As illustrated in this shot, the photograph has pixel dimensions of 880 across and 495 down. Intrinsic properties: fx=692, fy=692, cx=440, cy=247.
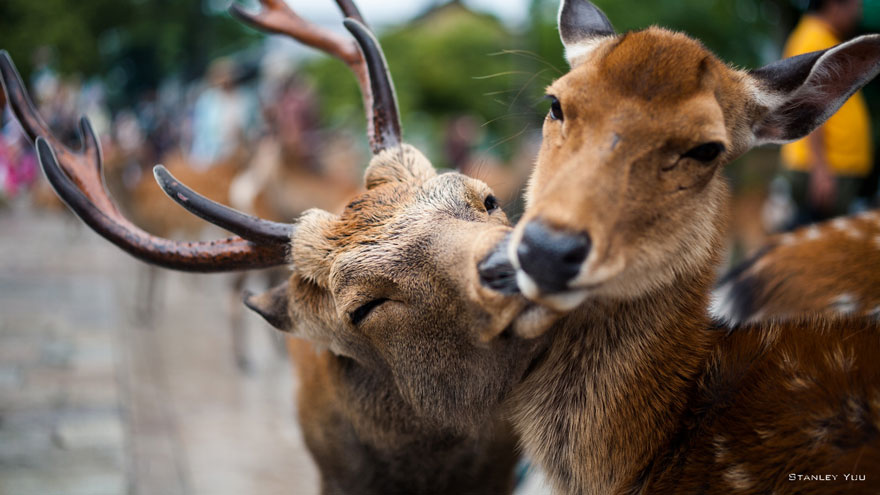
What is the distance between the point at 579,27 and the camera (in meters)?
2.30

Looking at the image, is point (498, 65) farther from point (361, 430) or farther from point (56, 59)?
point (361, 430)

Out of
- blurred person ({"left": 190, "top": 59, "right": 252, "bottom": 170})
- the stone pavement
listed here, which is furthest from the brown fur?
blurred person ({"left": 190, "top": 59, "right": 252, "bottom": 170})

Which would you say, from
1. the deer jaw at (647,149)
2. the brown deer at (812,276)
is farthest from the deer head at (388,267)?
the brown deer at (812,276)

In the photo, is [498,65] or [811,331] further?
[498,65]

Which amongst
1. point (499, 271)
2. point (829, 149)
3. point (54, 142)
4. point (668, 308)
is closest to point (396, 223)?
point (499, 271)

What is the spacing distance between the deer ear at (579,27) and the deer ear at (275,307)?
4.11ft

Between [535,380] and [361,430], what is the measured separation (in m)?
0.83

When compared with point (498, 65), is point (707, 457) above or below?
above

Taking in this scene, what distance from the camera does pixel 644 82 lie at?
68.7 inches

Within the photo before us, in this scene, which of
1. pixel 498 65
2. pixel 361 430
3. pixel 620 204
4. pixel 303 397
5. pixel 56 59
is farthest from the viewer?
pixel 498 65

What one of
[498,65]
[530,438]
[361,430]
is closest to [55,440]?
[361,430]

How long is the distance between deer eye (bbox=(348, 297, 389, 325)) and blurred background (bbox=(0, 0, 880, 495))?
0.74 metres

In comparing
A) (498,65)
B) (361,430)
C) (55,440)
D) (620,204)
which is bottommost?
(498,65)

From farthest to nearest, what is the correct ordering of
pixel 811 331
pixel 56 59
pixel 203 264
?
pixel 56 59 → pixel 203 264 → pixel 811 331
